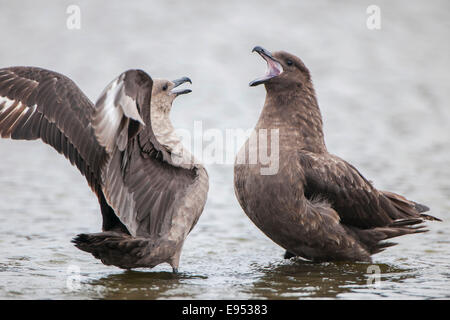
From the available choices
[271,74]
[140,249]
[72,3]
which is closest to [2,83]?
[140,249]

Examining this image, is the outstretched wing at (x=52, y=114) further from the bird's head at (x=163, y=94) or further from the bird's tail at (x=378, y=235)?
the bird's tail at (x=378, y=235)

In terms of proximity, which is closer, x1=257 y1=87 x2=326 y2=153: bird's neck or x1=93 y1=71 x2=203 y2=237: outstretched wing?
x1=93 y1=71 x2=203 y2=237: outstretched wing

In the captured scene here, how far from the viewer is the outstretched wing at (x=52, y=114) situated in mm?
5559

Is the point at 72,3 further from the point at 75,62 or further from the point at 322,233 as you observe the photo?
the point at 322,233

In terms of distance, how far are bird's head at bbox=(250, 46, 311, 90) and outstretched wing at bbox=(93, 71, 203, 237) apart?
1009mm

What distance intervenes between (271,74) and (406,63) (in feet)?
25.6

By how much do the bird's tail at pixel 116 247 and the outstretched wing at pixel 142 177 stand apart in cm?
15

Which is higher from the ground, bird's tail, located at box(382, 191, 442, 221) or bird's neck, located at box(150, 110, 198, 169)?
bird's neck, located at box(150, 110, 198, 169)

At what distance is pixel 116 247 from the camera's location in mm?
5418

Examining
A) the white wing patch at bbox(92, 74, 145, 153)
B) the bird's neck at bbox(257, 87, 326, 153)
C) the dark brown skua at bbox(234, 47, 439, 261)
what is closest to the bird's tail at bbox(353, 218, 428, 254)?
the dark brown skua at bbox(234, 47, 439, 261)

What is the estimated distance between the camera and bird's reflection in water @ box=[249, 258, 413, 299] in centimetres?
518

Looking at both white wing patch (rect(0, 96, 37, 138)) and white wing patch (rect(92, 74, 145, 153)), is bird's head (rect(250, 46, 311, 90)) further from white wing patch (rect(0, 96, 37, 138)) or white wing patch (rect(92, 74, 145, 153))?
white wing patch (rect(0, 96, 37, 138))

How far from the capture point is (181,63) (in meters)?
13.0

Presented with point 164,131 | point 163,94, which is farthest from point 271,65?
point 164,131
